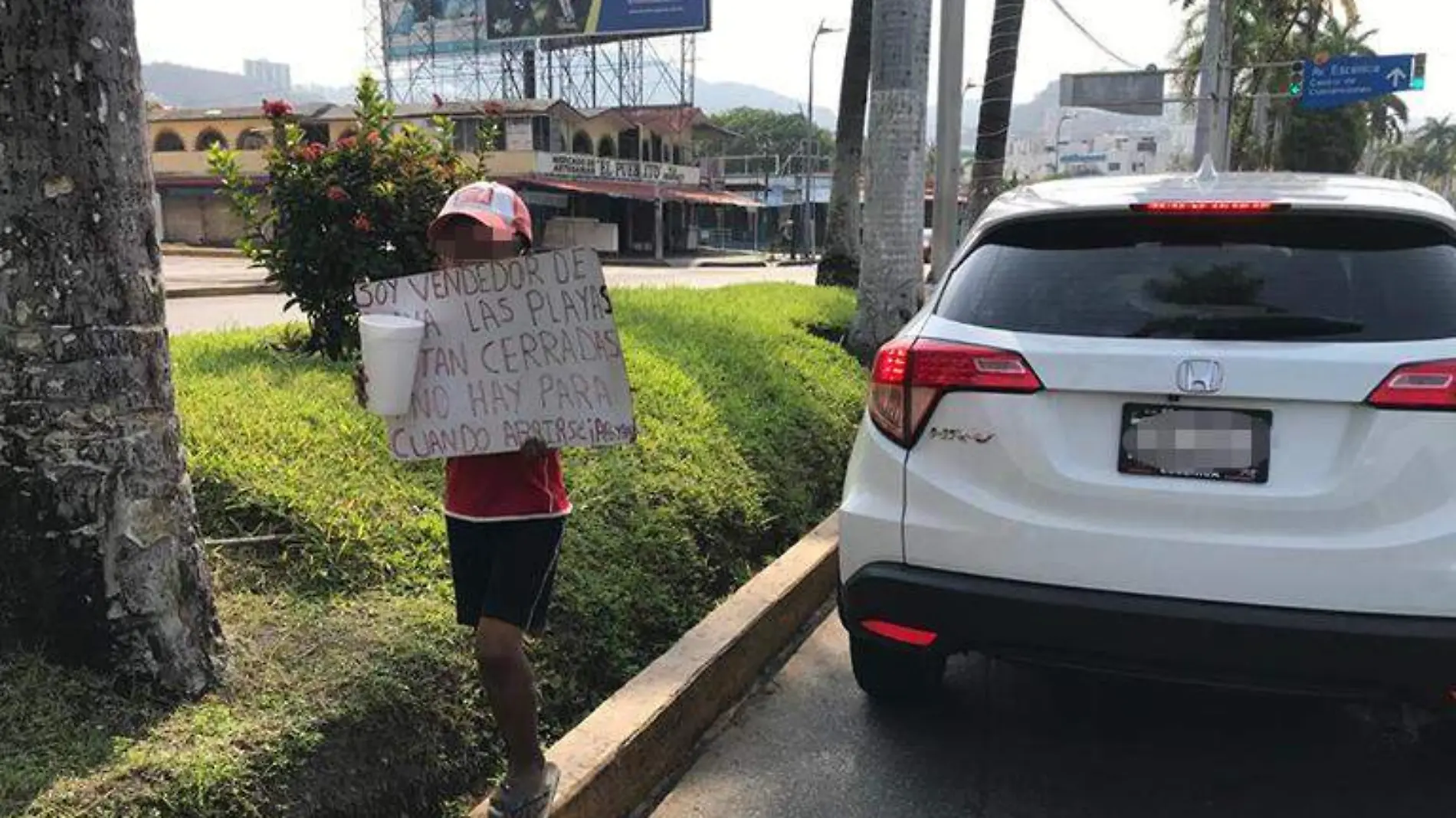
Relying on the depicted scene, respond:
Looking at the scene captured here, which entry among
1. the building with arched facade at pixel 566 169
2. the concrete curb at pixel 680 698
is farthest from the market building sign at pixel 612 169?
the concrete curb at pixel 680 698

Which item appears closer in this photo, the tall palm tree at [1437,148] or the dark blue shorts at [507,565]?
the dark blue shorts at [507,565]

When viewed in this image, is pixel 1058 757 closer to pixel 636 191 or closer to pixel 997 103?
pixel 997 103

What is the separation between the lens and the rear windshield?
112 inches

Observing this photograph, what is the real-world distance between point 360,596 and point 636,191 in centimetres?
4256

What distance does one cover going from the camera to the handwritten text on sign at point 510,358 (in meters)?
2.73

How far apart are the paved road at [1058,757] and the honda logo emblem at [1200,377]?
124cm

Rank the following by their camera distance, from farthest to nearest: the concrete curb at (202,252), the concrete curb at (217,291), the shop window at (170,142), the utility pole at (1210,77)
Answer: the shop window at (170,142)
the concrete curb at (202,252)
the utility pole at (1210,77)
the concrete curb at (217,291)

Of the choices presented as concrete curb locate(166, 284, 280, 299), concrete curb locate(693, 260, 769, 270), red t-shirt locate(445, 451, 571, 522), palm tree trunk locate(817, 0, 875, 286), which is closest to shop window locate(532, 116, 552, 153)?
concrete curb locate(693, 260, 769, 270)

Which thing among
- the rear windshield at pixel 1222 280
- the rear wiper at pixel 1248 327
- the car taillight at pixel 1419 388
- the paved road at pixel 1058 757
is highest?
the rear windshield at pixel 1222 280

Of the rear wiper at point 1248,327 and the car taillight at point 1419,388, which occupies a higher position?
the rear wiper at point 1248,327

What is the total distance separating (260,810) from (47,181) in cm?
147

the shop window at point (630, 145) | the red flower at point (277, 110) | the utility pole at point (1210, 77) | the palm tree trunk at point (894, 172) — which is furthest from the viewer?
the shop window at point (630, 145)

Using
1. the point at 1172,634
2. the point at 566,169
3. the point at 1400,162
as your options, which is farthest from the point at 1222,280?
the point at 1400,162

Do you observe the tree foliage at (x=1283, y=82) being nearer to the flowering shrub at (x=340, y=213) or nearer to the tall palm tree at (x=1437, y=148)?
the flowering shrub at (x=340, y=213)
